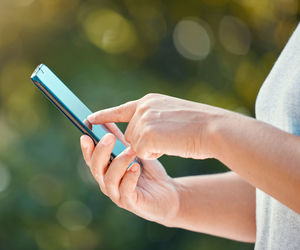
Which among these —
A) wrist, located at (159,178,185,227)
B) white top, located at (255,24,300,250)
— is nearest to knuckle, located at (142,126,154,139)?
white top, located at (255,24,300,250)

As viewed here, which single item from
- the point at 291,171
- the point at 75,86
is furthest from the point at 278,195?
the point at 75,86

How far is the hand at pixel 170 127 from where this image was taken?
2.44 feet

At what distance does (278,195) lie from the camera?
2.35 feet

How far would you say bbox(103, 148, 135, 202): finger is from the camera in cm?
91

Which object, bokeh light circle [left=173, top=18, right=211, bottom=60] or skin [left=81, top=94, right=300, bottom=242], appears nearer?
skin [left=81, top=94, right=300, bottom=242]

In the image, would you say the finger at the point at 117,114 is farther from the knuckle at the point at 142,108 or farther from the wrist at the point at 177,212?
the wrist at the point at 177,212

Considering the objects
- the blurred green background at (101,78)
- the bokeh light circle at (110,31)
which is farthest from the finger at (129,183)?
the bokeh light circle at (110,31)

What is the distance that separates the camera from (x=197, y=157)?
2.67ft

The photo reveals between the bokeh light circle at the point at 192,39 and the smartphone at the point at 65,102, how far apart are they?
182 centimetres

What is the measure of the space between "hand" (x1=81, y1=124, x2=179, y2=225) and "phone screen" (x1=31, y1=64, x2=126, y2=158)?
0.02 m

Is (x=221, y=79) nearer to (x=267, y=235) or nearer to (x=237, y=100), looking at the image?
(x=237, y=100)

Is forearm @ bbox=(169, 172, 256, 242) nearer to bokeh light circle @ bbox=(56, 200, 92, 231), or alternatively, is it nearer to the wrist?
the wrist

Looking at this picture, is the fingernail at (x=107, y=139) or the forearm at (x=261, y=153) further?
the fingernail at (x=107, y=139)

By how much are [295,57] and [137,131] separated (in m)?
0.33
